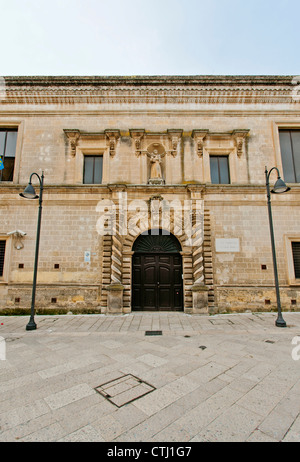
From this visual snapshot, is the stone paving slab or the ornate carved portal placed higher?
the ornate carved portal

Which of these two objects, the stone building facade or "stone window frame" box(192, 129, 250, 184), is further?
"stone window frame" box(192, 129, 250, 184)

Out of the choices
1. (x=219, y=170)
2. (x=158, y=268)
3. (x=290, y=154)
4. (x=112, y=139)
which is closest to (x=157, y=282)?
(x=158, y=268)

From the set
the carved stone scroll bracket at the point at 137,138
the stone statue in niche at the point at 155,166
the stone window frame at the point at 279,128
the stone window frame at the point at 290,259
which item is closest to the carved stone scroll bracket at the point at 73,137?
the carved stone scroll bracket at the point at 137,138

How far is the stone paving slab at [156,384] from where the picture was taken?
271 centimetres

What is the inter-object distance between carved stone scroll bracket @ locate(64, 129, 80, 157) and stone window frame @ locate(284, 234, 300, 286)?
11.8 metres

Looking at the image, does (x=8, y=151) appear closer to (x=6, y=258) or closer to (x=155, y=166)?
(x=6, y=258)

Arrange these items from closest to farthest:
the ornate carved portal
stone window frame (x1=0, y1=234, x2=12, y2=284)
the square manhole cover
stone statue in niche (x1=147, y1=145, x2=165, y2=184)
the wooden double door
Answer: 1. the square manhole cover
2. the ornate carved portal
3. stone window frame (x1=0, y1=234, x2=12, y2=284)
4. the wooden double door
5. stone statue in niche (x1=147, y1=145, x2=165, y2=184)

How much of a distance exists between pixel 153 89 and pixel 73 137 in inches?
199

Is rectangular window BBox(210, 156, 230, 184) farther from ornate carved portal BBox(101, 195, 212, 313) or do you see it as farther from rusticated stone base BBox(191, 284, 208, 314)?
rusticated stone base BBox(191, 284, 208, 314)

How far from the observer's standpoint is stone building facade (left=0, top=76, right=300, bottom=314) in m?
10.3

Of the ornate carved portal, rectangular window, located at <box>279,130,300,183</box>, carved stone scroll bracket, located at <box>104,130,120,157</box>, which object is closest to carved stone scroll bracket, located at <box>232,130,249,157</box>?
rectangular window, located at <box>279,130,300,183</box>
